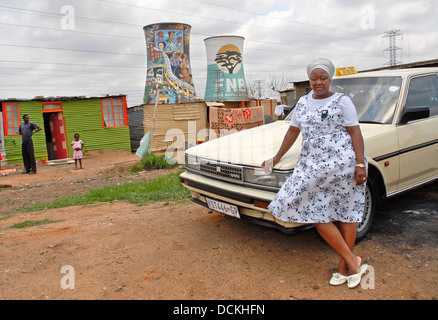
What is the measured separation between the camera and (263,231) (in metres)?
3.93

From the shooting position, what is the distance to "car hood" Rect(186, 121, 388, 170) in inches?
125

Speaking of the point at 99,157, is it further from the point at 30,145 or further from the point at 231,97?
the point at 231,97

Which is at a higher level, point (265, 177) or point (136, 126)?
point (265, 177)

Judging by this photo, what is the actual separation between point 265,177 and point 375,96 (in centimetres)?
178

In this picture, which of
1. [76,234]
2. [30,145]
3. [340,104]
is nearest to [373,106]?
[340,104]

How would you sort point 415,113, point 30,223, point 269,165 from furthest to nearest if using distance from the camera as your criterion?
point 30,223, point 415,113, point 269,165

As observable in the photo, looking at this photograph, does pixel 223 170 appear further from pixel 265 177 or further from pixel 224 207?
pixel 265 177

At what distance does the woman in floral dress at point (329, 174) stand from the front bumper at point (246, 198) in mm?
301

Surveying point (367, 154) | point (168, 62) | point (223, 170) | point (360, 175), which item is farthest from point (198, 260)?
point (168, 62)

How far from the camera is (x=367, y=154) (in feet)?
10.9

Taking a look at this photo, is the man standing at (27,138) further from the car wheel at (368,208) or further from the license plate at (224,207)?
the car wheel at (368,208)

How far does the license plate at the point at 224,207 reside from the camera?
336cm

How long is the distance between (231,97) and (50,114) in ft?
74.4

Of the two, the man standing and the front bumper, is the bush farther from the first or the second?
the front bumper
